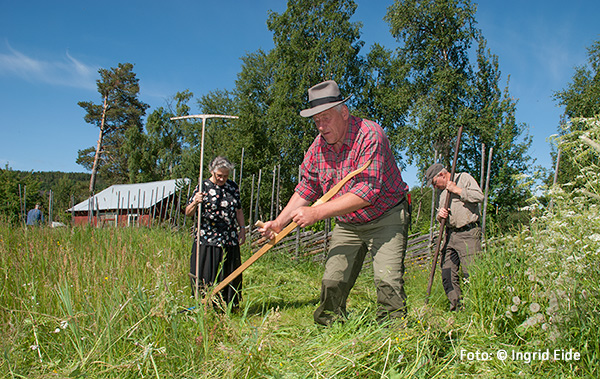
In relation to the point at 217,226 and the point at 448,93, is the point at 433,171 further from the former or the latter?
the point at 448,93

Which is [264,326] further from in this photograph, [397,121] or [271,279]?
[397,121]

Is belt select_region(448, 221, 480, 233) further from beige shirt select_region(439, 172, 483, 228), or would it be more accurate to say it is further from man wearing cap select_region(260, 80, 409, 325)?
man wearing cap select_region(260, 80, 409, 325)

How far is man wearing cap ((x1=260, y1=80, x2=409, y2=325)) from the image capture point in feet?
7.32

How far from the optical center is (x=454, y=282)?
3.90 m

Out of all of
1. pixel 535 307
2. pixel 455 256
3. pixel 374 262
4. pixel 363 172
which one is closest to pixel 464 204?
pixel 455 256

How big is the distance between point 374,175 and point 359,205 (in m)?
0.21

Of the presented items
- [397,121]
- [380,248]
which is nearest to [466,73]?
[397,121]

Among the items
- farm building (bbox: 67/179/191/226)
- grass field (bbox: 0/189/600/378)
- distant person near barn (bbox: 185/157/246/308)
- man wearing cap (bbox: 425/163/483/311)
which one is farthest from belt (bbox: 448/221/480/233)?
farm building (bbox: 67/179/191/226)

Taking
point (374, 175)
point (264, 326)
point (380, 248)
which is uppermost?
point (374, 175)

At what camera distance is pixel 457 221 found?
3834 millimetres

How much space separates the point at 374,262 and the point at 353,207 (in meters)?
0.48

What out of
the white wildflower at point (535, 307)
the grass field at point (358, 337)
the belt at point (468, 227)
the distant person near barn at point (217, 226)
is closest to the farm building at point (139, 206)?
the distant person near barn at point (217, 226)

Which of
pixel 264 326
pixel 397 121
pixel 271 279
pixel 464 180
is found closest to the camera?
pixel 264 326

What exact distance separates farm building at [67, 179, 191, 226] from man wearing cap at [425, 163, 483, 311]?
443 centimetres
